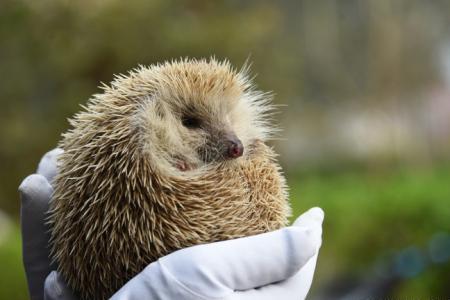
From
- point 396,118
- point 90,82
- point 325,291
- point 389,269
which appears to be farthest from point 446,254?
point 396,118

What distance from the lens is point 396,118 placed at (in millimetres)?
8445

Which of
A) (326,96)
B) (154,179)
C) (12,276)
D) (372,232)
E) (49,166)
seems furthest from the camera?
(326,96)

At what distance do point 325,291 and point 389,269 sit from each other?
1.42 ft

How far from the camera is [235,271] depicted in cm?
123

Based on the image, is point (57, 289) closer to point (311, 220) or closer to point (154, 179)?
point (154, 179)

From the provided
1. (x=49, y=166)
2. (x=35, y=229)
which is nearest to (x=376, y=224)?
(x=49, y=166)

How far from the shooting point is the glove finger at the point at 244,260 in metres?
1.19

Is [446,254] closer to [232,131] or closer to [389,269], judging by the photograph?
[389,269]

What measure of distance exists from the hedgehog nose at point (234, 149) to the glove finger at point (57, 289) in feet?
1.23

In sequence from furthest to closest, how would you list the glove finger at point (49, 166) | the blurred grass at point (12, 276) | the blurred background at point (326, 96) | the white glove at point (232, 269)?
1. the blurred background at point (326, 96)
2. the blurred grass at point (12, 276)
3. the glove finger at point (49, 166)
4. the white glove at point (232, 269)

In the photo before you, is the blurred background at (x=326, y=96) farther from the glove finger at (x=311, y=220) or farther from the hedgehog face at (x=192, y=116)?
the hedgehog face at (x=192, y=116)

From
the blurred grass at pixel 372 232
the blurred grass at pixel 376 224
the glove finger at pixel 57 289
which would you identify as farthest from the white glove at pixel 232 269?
the blurred grass at pixel 376 224

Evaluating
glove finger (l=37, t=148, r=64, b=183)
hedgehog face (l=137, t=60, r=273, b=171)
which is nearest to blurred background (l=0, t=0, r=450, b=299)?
glove finger (l=37, t=148, r=64, b=183)

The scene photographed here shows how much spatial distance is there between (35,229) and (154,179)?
37 centimetres
